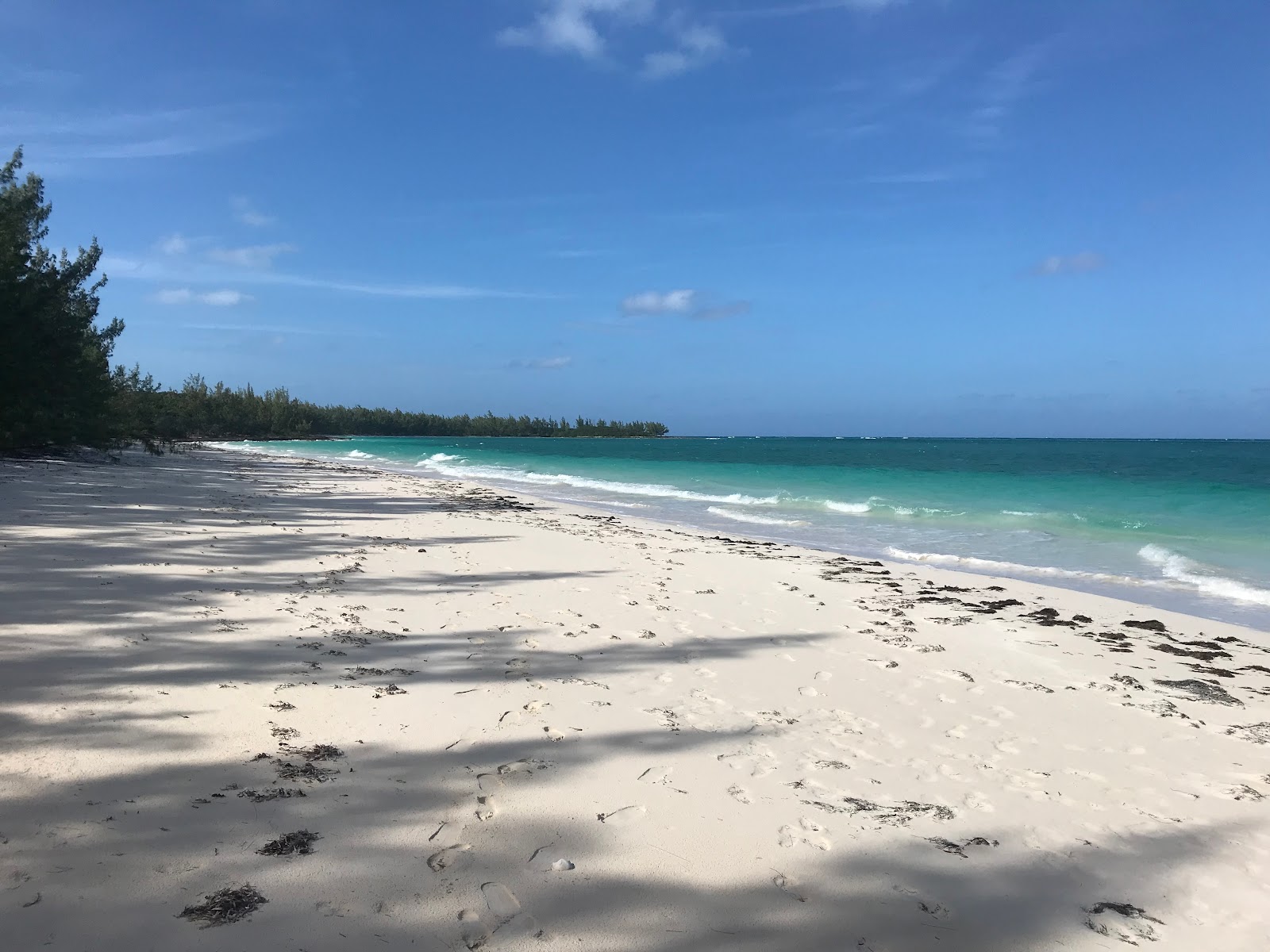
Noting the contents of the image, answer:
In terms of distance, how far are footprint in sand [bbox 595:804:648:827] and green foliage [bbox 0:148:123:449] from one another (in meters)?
16.5

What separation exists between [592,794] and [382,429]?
126633 millimetres

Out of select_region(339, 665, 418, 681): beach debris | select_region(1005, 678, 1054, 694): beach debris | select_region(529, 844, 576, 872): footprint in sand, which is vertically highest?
select_region(339, 665, 418, 681): beach debris

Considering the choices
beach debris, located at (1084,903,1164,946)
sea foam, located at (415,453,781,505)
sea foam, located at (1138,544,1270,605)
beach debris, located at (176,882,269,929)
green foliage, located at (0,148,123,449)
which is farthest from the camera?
sea foam, located at (415,453,781,505)

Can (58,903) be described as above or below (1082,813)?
above

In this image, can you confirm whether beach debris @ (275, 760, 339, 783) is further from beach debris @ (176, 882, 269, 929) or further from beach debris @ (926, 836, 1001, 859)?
beach debris @ (926, 836, 1001, 859)

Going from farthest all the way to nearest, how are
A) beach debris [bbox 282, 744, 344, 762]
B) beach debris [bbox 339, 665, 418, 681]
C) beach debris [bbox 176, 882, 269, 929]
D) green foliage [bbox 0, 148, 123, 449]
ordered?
green foliage [bbox 0, 148, 123, 449]
beach debris [bbox 339, 665, 418, 681]
beach debris [bbox 282, 744, 344, 762]
beach debris [bbox 176, 882, 269, 929]

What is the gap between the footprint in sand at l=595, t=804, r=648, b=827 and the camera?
8.81ft

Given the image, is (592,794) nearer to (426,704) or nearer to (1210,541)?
(426,704)

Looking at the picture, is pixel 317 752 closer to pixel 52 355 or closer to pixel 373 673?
pixel 373 673

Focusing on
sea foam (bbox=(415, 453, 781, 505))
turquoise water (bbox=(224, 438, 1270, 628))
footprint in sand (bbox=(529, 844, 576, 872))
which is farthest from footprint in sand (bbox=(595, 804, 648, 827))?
sea foam (bbox=(415, 453, 781, 505))

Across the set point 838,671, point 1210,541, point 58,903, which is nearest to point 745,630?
point 838,671

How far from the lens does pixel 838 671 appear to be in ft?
16.2

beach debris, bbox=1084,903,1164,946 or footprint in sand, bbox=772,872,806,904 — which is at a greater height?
footprint in sand, bbox=772,872,806,904

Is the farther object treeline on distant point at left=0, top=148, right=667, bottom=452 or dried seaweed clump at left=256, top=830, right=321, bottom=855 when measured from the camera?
Result: treeline on distant point at left=0, top=148, right=667, bottom=452
